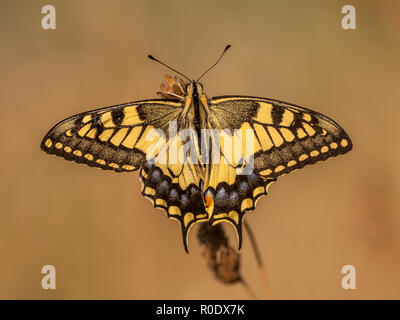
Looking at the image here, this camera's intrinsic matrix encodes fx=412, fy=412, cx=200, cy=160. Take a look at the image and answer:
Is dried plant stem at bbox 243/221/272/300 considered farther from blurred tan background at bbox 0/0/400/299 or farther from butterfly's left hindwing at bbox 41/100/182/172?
blurred tan background at bbox 0/0/400/299

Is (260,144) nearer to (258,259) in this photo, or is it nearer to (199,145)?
(199,145)

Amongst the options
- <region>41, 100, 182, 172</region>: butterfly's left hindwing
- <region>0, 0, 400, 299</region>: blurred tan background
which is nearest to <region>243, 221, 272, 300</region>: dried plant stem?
<region>41, 100, 182, 172</region>: butterfly's left hindwing

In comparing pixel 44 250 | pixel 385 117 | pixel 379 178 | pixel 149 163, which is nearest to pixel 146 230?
pixel 44 250

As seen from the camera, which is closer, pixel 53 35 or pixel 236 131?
pixel 236 131

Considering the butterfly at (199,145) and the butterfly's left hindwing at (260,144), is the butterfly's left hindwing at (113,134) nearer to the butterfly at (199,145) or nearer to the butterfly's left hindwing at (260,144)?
the butterfly at (199,145)

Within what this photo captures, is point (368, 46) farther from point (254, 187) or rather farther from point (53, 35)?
point (53, 35)

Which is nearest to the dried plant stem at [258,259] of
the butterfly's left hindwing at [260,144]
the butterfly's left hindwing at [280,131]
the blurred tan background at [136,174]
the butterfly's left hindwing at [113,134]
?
the butterfly's left hindwing at [260,144]
